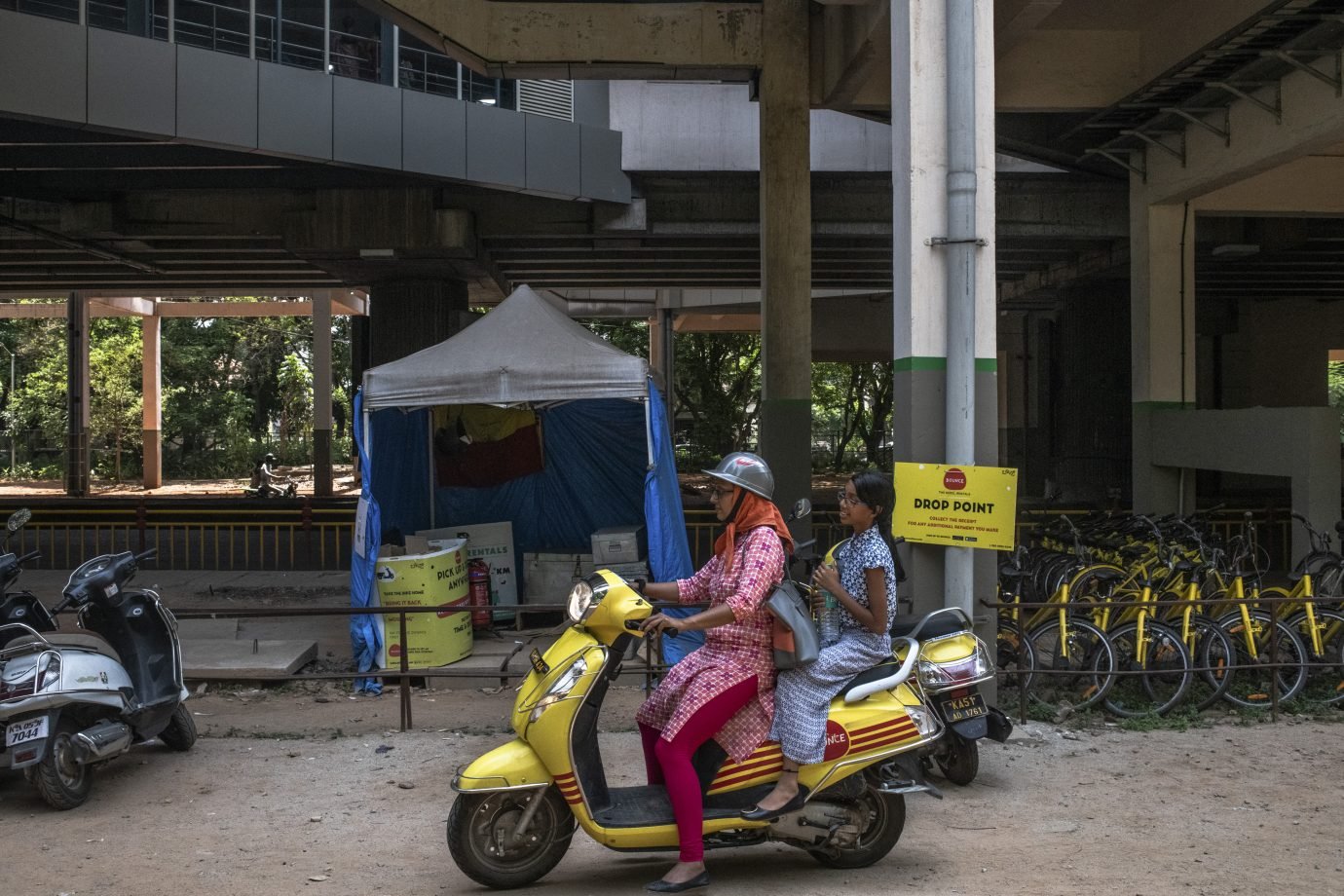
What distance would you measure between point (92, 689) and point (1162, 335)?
1241 cm

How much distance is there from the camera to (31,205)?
18.4 meters

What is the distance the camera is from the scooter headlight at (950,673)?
6.13 metres

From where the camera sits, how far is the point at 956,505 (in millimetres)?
7242

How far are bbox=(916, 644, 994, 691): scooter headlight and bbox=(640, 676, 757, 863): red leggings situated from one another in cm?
175

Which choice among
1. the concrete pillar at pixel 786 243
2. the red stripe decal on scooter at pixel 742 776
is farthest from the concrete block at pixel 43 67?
the red stripe decal on scooter at pixel 742 776

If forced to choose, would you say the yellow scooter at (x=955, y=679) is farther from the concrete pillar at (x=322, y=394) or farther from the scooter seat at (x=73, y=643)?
the concrete pillar at (x=322, y=394)

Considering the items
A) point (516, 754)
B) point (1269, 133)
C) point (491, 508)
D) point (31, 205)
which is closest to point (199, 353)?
point (31, 205)

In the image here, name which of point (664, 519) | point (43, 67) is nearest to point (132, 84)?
point (43, 67)

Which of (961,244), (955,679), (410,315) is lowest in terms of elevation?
(955,679)

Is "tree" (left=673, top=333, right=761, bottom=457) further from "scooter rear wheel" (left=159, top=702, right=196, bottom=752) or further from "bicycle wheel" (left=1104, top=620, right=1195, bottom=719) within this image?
"scooter rear wheel" (left=159, top=702, right=196, bottom=752)

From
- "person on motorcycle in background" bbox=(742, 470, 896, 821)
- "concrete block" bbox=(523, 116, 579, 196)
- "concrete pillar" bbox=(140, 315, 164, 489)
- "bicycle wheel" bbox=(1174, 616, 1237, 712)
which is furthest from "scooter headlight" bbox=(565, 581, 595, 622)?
"concrete pillar" bbox=(140, 315, 164, 489)

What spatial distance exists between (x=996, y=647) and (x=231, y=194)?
14.7 meters

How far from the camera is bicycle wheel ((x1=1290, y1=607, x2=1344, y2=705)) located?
8141 millimetres

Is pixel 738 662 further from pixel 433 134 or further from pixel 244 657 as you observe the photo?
pixel 433 134
